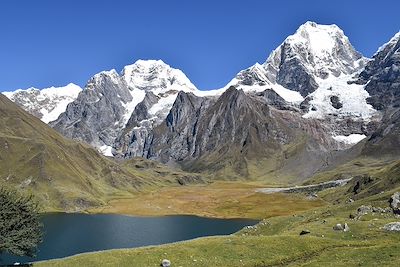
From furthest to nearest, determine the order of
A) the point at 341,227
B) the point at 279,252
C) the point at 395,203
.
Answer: the point at 395,203
the point at 341,227
the point at 279,252

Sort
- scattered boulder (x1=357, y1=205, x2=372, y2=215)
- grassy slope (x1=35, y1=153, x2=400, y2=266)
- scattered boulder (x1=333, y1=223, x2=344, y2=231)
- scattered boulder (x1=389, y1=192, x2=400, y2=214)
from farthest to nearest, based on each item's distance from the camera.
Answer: scattered boulder (x1=357, y1=205, x2=372, y2=215), scattered boulder (x1=389, y1=192, x2=400, y2=214), scattered boulder (x1=333, y1=223, x2=344, y2=231), grassy slope (x1=35, y1=153, x2=400, y2=266)

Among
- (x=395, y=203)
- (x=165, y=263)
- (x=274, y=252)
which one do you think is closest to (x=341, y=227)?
(x=274, y=252)

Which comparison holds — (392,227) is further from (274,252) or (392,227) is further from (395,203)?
(395,203)

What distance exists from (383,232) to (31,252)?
51098mm

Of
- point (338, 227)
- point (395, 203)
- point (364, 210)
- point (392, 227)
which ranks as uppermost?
point (395, 203)

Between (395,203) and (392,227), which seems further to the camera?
(395,203)

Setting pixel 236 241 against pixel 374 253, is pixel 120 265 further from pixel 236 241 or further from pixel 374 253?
pixel 374 253

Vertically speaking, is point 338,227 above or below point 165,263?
above

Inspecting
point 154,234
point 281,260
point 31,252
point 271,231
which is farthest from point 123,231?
point 281,260

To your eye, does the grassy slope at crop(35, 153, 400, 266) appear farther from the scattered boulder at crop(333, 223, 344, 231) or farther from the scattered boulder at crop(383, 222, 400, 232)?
the scattered boulder at crop(383, 222, 400, 232)

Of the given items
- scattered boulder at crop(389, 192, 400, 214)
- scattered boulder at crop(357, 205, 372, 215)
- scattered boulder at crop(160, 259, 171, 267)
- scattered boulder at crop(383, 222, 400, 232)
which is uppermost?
scattered boulder at crop(389, 192, 400, 214)

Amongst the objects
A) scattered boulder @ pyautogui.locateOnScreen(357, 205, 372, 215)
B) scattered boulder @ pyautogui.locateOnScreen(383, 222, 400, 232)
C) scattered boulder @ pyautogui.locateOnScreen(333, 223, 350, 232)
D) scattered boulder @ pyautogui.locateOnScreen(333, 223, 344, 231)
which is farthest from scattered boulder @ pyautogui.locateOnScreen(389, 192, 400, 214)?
scattered boulder @ pyautogui.locateOnScreen(333, 223, 344, 231)

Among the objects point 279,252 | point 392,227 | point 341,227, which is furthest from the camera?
point 341,227

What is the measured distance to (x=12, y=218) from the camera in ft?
211
